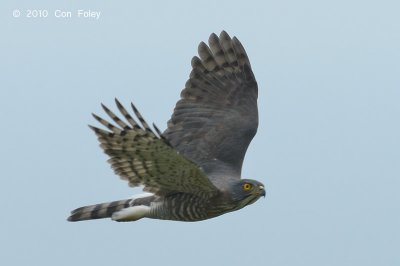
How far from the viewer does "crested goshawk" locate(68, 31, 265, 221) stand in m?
11.4

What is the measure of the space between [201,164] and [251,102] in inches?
59.1

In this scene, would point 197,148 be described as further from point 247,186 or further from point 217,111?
point 247,186

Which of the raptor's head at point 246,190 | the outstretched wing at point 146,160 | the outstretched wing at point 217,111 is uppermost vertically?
the outstretched wing at point 217,111

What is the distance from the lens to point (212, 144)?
45.5 ft

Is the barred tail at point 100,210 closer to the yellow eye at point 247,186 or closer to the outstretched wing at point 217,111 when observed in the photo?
the outstretched wing at point 217,111

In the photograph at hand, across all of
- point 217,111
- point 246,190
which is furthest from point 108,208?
point 217,111

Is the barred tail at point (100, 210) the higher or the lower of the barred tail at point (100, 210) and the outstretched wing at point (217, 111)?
the lower

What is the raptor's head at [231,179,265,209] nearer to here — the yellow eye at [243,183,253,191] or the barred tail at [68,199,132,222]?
the yellow eye at [243,183,253,191]

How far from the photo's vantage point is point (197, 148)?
13.8 m

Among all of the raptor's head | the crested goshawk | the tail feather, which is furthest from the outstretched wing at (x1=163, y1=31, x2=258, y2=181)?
the tail feather

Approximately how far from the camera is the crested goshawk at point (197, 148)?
37.3 feet

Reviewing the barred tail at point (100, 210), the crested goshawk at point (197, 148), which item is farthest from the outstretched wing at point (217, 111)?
the barred tail at point (100, 210)

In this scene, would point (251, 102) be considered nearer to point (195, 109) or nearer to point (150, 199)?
point (195, 109)

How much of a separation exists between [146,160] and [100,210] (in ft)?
5.49
